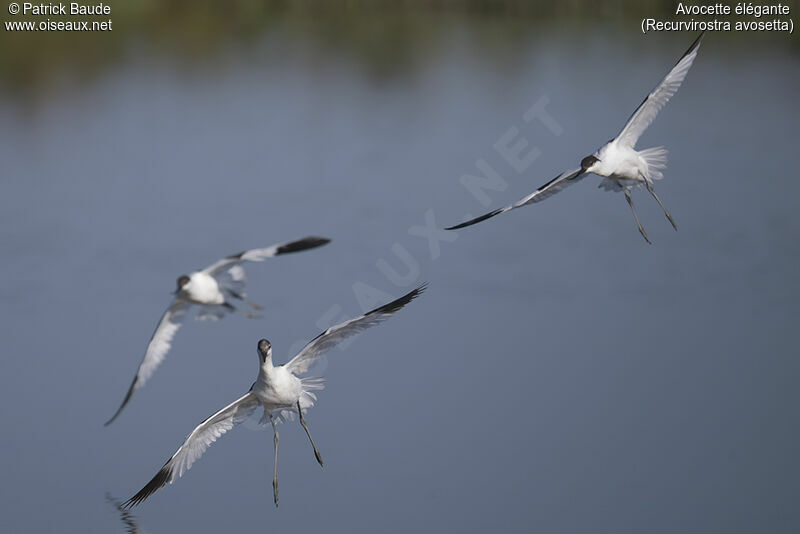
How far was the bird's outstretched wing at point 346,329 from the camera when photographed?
8.30 metres

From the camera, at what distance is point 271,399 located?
8758 mm

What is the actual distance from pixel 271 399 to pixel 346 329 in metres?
0.82

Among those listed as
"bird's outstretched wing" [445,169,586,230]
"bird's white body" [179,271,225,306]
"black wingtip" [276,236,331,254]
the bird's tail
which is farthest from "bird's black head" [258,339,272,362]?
the bird's tail

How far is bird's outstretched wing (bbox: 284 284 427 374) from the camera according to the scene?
27.2ft

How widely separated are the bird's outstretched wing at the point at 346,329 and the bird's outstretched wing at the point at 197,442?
493 millimetres

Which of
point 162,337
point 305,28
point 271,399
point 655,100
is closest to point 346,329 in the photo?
point 271,399

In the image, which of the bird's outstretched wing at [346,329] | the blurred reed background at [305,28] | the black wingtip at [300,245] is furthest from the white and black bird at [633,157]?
the blurred reed background at [305,28]

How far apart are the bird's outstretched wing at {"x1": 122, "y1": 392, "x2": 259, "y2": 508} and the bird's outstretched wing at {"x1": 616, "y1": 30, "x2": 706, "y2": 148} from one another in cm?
341

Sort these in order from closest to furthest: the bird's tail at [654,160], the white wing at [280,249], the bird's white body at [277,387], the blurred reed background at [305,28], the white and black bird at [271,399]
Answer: the white wing at [280,249] → the white and black bird at [271,399] → the bird's white body at [277,387] → the bird's tail at [654,160] → the blurred reed background at [305,28]

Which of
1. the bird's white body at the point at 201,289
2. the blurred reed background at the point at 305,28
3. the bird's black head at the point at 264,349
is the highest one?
the blurred reed background at the point at 305,28

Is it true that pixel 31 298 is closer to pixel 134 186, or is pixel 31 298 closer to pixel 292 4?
pixel 134 186

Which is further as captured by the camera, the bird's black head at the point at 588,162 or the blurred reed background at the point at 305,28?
the blurred reed background at the point at 305,28

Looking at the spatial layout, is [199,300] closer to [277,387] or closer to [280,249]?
[277,387]

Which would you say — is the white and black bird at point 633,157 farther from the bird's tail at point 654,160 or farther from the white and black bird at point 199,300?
the white and black bird at point 199,300
